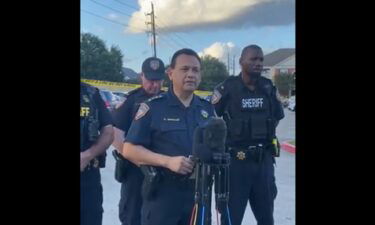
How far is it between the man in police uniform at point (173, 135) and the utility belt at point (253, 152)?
26cm

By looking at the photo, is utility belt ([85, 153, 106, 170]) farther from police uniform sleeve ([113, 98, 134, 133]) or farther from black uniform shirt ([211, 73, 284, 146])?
black uniform shirt ([211, 73, 284, 146])

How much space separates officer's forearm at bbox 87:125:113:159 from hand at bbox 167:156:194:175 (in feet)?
1.15

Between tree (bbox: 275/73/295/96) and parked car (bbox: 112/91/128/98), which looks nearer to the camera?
tree (bbox: 275/73/295/96)

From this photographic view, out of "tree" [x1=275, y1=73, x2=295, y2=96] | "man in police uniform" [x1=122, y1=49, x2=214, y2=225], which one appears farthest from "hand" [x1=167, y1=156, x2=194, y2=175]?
"tree" [x1=275, y1=73, x2=295, y2=96]

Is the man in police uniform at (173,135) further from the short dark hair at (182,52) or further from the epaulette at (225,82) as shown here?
the epaulette at (225,82)

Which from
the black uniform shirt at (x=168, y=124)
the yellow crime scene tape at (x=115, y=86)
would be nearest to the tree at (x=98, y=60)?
the yellow crime scene tape at (x=115, y=86)

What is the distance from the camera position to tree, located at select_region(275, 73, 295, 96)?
2.43 meters

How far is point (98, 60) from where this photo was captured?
8.28ft

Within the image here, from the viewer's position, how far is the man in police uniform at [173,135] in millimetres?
2445

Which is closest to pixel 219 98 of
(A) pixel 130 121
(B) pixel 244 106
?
(B) pixel 244 106

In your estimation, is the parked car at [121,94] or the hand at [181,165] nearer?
the hand at [181,165]

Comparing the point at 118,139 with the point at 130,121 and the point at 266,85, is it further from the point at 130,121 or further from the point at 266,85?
the point at 266,85
